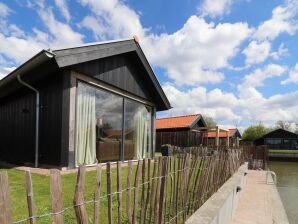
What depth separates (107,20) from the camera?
930 centimetres

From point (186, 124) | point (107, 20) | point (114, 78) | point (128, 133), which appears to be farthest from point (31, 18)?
point (186, 124)

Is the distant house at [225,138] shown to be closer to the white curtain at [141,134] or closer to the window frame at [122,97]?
the window frame at [122,97]

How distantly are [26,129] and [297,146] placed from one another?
150 ft

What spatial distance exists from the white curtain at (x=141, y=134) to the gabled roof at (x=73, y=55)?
84.3 inches

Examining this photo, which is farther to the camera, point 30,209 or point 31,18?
point 31,18

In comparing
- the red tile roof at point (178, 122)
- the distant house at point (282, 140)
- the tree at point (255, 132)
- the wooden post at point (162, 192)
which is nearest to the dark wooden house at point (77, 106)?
the wooden post at point (162, 192)

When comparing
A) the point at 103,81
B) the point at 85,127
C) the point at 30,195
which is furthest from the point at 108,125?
the point at 30,195

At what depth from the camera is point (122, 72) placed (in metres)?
8.63

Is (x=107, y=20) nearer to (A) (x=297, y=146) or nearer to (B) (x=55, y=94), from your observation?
(B) (x=55, y=94)

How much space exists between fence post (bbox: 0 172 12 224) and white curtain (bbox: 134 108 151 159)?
27.0 feet

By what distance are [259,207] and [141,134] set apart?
4934 millimetres

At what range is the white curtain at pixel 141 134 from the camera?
964 cm

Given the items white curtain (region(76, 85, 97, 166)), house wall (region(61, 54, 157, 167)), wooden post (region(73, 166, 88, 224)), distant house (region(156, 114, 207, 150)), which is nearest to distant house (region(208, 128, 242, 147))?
distant house (region(156, 114, 207, 150))

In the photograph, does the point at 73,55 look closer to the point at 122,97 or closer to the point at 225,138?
the point at 122,97
